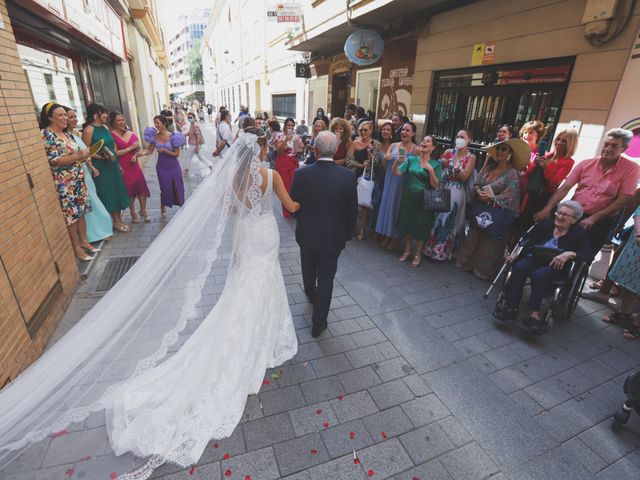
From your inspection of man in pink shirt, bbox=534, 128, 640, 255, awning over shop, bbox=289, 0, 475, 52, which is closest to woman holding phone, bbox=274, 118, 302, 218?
awning over shop, bbox=289, 0, 475, 52

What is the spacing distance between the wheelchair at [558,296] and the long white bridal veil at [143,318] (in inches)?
115

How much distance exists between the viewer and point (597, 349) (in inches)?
137

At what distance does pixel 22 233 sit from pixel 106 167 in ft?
9.42

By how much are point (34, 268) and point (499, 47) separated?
25.6 ft

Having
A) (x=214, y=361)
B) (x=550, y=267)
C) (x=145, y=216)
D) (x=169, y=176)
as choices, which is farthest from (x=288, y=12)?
(x=214, y=361)

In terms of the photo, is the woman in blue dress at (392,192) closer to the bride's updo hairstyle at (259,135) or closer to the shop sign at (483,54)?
the bride's updo hairstyle at (259,135)

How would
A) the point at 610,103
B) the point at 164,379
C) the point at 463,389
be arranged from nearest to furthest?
the point at 164,379
the point at 463,389
the point at 610,103

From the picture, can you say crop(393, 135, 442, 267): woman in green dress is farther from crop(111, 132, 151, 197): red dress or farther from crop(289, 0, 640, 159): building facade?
crop(111, 132, 151, 197): red dress

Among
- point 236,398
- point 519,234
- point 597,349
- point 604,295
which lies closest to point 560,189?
point 519,234

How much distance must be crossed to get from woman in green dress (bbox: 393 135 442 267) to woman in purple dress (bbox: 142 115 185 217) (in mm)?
3923

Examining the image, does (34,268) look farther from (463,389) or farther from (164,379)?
(463,389)

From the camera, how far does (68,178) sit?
4.30 meters

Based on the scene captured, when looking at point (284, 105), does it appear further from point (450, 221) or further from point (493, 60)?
point (450, 221)

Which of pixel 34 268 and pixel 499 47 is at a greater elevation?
pixel 499 47
